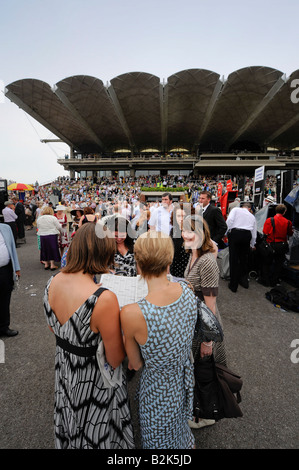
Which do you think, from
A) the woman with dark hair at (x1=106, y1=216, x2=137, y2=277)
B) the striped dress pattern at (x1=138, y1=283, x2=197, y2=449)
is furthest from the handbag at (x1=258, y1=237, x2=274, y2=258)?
the striped dress pattern at (x1=138, y1=283, x2=197, y2=449)

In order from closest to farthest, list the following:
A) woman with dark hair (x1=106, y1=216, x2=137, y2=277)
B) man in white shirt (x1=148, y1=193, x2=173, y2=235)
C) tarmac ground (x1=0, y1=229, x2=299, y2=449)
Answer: tarmac ground (x1=0, y1=229, x2=299, y2=449) → woman with dark hair (x1=106, y1=216, x2=137, y2=277) → man in white shirt (x1=148, y1=193, x2=173, y2=235)

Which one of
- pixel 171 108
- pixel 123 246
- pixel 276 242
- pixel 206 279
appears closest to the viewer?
pixel 206 279

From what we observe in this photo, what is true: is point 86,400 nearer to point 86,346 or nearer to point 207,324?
point 86,346

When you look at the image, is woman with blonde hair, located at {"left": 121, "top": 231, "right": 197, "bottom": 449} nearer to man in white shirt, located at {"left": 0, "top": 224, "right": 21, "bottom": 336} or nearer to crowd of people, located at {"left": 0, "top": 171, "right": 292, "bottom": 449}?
crowd of people, located at {"left": 0, "top": 171, "right": 292, "bottom": 449}

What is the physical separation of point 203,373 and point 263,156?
46.5m

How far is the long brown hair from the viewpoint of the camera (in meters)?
1.24

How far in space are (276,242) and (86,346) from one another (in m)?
5.07

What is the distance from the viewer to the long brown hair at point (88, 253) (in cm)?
124

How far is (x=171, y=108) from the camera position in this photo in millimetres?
32094

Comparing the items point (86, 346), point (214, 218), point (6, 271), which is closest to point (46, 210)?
point (6, 271)

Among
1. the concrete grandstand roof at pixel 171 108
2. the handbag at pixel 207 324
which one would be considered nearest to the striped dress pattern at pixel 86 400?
the handbag at pixel 207 324

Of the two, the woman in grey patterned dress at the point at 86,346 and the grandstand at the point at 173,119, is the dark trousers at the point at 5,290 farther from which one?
the grandstand at the point at 173,119
